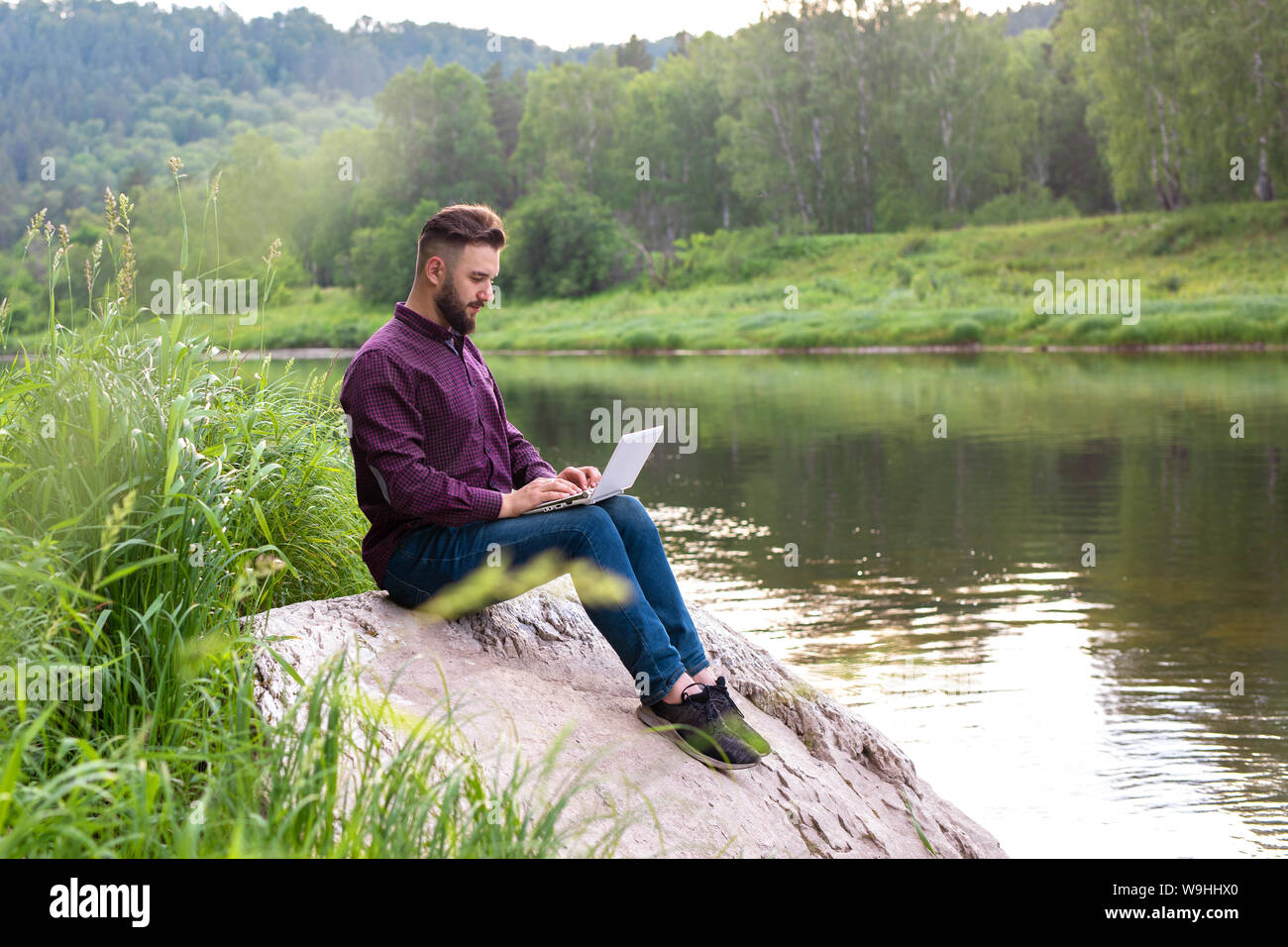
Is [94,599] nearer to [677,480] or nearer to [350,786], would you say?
[350,786]

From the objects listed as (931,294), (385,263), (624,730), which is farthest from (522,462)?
(385,263)

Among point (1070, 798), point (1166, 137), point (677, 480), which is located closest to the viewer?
point (1070, 798)

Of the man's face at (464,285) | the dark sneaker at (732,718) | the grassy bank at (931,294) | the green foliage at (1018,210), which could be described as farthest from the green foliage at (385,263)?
the dark sneaker at (732,718)

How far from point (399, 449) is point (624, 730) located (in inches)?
43.5

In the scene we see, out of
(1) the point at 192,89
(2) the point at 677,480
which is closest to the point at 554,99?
(2) the point at 677,480

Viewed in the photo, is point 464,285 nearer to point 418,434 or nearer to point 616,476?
point 418,434

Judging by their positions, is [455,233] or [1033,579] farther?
[1033,579]

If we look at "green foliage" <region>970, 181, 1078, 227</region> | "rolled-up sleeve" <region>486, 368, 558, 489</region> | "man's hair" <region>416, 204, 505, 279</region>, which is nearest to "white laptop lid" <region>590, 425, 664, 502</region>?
"rolled-up sleeve" <region>486, 368, 558, 489</region>

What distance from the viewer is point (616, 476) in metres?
4.01

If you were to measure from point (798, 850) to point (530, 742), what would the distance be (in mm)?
901

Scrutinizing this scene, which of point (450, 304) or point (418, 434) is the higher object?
point (450, 304)

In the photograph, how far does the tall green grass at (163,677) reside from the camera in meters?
2.73

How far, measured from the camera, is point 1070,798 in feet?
19.3

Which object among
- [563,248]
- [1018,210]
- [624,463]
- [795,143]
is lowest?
[624,463]
